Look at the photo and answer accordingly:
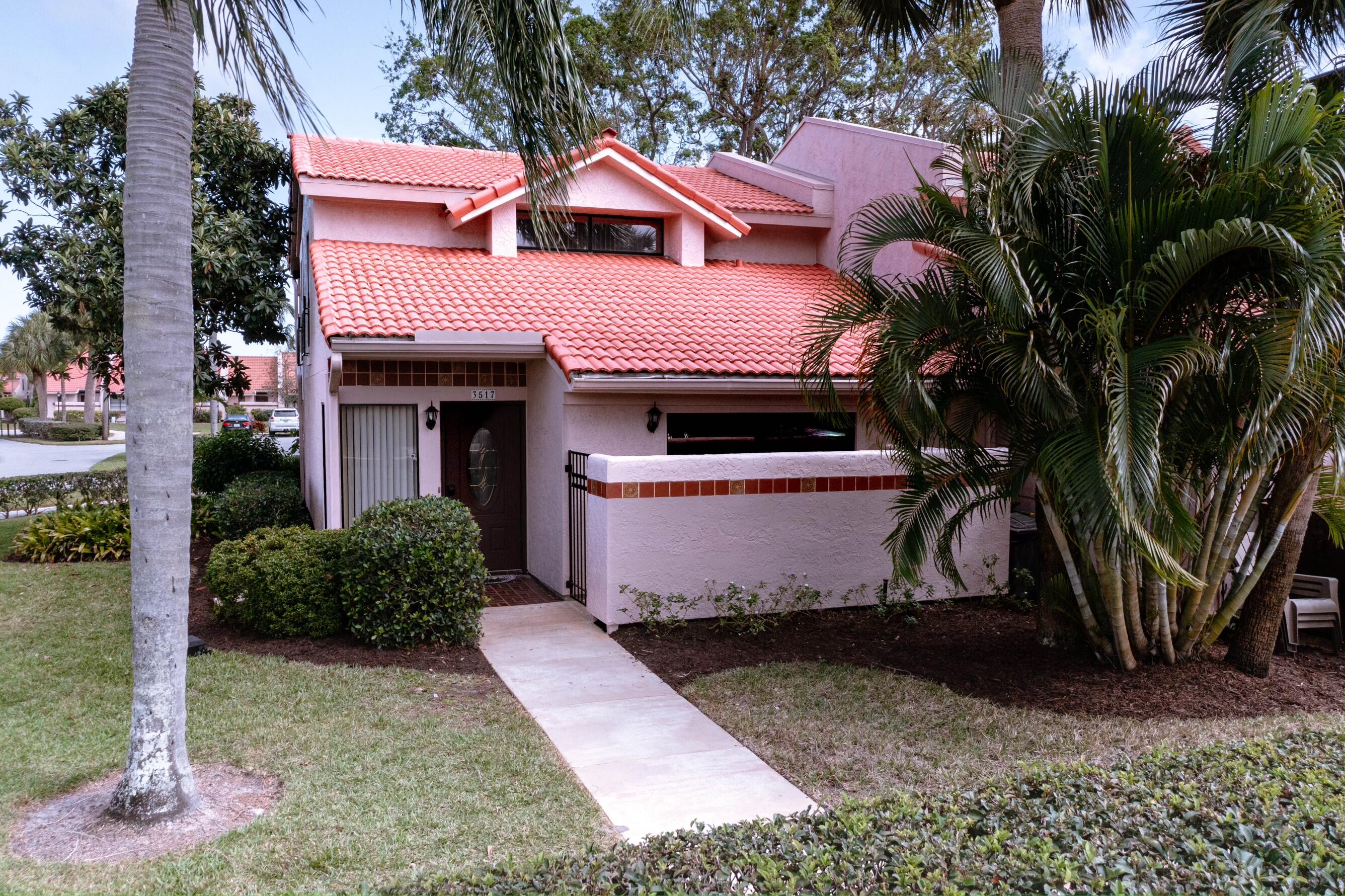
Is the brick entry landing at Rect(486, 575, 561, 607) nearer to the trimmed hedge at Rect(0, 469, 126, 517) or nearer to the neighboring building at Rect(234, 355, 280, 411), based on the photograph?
the trimmed hedge at Rect(0, 469, 126, 517)

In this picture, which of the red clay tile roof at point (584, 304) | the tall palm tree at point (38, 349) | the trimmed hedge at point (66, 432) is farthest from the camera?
the tall palm tree at point (38, 349)

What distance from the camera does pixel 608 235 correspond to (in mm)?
15383

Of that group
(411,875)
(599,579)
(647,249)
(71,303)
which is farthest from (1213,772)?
(71,303)

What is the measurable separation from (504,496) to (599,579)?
333 cm

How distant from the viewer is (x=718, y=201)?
643 inches

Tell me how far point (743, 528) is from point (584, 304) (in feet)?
13.5

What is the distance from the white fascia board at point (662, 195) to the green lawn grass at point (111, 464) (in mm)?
21487

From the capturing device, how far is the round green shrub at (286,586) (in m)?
9.02

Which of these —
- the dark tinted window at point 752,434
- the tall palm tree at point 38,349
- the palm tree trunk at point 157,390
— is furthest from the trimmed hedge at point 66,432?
the palm tree trunk at point 157,390

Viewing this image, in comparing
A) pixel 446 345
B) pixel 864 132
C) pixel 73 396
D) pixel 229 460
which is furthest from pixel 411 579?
pixel 73 396

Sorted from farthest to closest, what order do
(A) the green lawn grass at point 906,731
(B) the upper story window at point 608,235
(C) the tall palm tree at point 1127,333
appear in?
(B) the upper story window at point 608,235, (C) the tall palm tree at point 1127,333, (A) the green lawn grass at point 906,731

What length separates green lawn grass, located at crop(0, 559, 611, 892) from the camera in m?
4.60

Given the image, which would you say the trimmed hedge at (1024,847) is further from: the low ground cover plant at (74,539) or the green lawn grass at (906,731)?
the low ground cover plant at (74,539)

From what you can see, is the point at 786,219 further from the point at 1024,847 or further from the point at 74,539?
the point at 1024,847
